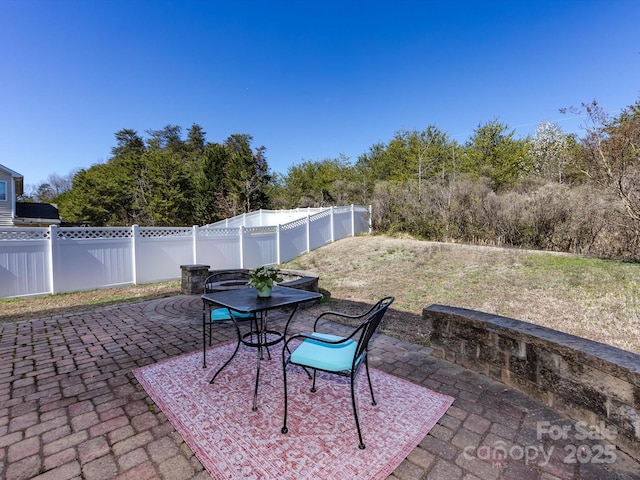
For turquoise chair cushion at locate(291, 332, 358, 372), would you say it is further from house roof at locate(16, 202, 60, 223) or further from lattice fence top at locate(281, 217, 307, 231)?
house roof at locate(16, 202, 60, 223)

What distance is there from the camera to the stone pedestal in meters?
6.00

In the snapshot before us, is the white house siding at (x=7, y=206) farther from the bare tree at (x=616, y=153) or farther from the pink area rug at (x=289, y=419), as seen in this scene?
the bare tree at (x=616, y=153)

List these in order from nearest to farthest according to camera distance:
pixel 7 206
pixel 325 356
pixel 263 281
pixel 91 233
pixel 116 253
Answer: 1. pixel 325 356
2. pixel 263 281
3. pixel 91 233
4. pixel 116 253
5. pixel 7 206

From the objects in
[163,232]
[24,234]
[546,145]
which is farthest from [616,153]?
[546,145]

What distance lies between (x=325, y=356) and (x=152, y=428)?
119cm

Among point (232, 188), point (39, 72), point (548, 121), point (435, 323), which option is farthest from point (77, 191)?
point (548, 121)

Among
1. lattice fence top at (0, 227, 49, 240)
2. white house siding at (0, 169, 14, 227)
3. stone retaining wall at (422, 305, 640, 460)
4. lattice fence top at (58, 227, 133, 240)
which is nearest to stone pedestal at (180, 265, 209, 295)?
lattice fence top at (58, 227, 133, 240)

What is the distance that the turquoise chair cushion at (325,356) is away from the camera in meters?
1.86

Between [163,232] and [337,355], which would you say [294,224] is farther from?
[337,355]

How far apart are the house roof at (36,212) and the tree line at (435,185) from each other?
4.68 meters

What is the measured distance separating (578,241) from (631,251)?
1161 millimetres

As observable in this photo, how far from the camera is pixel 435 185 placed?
41.9 feet

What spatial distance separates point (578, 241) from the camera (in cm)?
863

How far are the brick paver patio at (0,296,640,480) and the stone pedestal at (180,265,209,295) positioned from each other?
279cm
